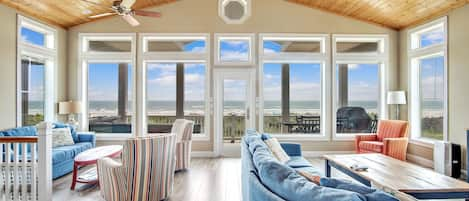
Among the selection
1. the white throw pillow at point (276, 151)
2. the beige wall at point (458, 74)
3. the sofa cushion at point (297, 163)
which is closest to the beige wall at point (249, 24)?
the beige wall at point (458, 74)

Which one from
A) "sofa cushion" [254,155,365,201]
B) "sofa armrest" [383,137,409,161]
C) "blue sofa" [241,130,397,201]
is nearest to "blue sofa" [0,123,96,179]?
"blue sofa" [241,130,397,201]

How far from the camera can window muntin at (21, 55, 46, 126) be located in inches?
203

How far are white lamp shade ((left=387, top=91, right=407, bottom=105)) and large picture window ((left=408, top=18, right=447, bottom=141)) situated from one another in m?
0.27

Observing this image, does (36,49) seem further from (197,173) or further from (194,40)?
(197,173)

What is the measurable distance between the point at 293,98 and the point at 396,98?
224 centimetres

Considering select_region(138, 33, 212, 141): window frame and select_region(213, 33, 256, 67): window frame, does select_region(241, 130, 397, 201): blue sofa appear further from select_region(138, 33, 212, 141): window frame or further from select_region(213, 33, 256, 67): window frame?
select_region(213, 33, 256, 67): window frame

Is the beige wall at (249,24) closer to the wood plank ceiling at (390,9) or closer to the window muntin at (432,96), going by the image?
the wood plank ceiling at (390,9)

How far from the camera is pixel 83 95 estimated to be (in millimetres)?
6320

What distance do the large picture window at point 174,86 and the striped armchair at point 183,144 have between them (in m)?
1.22

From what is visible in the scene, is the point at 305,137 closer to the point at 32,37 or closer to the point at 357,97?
the point at 357,97

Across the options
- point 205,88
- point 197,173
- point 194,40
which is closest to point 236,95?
point 205,88

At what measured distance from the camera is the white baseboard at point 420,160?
17.4ft

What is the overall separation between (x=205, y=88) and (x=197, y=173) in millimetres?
2185

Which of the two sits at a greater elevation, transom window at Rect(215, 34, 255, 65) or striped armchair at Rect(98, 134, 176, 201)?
transom window at Rect(215, 34, 255, 65)
